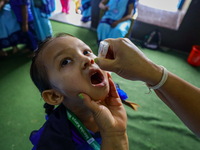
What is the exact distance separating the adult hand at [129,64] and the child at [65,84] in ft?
0.45

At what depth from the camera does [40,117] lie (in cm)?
155

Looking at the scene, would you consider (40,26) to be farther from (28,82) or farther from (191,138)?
(191,138)

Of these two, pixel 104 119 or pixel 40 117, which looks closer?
pixel 104 119

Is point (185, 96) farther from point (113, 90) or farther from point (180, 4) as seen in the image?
point (180, 4)

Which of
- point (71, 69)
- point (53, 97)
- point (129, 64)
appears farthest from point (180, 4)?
point (53, 97)

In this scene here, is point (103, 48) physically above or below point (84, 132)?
above

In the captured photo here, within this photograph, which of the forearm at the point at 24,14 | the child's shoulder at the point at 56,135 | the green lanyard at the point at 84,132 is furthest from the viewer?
the forearm at the point at 24,14

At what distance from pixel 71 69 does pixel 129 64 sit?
0.35 metres

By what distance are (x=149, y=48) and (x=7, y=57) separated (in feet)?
9.57

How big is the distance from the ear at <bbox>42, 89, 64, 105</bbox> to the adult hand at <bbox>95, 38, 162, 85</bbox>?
40 cm

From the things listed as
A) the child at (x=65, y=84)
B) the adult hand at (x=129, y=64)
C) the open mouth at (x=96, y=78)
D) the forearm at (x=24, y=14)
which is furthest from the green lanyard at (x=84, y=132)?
the forearm at (x=24, y=14)

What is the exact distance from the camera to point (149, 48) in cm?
310

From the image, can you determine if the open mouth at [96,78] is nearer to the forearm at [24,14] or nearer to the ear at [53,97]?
the ear at [53,97]

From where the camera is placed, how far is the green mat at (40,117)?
139 centimetres
